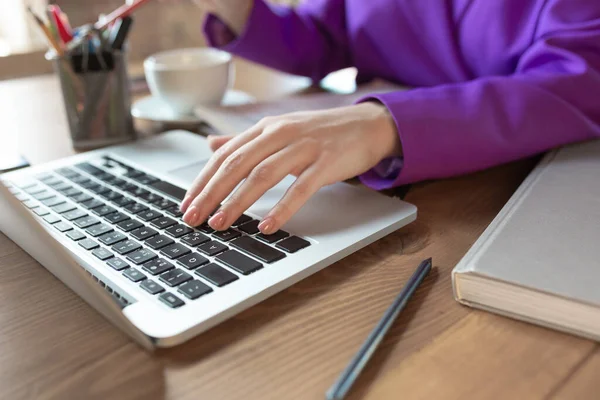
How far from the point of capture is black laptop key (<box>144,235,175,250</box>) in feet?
1.32

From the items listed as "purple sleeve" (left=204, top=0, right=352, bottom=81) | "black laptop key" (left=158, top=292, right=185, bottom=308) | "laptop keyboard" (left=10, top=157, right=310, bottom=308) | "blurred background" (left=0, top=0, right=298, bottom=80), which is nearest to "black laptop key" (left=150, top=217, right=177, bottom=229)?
"laptop keyboard" (left=10, top=157, right=310, bottom=308)

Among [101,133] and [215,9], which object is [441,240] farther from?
[215,9]

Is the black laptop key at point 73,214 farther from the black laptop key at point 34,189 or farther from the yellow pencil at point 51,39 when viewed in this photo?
the yellow pencil at point 51,39

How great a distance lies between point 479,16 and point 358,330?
0.48m

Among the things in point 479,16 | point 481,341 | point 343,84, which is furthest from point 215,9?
point 481,341

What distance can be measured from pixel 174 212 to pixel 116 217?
0.05 m

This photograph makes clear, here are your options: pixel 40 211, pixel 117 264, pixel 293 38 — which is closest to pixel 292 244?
pixel 117 264

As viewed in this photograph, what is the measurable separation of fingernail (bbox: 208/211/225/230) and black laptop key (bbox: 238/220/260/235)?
0.02 m

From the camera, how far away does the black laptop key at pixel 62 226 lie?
44 cm

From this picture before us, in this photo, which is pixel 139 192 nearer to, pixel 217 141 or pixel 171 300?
pixel 217 141

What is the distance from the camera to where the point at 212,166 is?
473 millimetres

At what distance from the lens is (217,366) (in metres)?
0.31

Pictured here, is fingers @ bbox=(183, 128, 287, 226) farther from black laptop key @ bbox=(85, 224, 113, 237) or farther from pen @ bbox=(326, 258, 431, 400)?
pen @ bbox=(326, 258, 431, 400)

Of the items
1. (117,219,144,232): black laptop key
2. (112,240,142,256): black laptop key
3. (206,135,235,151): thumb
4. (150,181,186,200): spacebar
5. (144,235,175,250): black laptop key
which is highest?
(206,135,235,151): thumb
